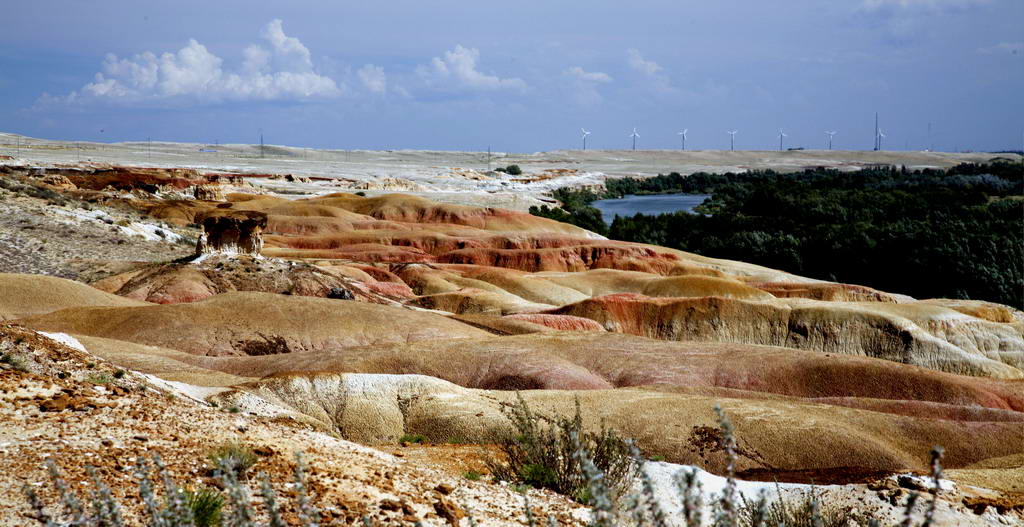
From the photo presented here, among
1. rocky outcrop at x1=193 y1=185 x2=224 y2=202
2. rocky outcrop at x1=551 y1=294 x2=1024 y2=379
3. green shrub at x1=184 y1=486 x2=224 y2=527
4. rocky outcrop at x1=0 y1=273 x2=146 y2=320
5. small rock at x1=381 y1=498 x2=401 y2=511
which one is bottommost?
rocky outcrop at x1=551 y1=294 x2=1024 y2=379

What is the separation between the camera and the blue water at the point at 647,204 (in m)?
97.8

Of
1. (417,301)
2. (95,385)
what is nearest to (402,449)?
(95,385)

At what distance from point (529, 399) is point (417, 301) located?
801 inches

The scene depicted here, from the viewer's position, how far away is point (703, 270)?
46.5m

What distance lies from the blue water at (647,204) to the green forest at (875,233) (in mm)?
4315

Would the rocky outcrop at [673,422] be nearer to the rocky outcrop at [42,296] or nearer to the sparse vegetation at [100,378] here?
the sparse vegetation at [100,378]

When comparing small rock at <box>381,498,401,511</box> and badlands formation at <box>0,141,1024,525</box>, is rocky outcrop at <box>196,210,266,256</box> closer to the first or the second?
badlands formation at <box>0,141,1024,525</box>

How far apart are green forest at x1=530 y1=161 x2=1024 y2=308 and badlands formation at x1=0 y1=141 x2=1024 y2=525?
31.9 ft

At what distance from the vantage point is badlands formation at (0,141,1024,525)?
878cm

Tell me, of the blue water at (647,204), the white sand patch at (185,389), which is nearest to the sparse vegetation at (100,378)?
the white sand patch at (185,389)

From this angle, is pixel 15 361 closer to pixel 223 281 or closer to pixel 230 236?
pixel 223 281

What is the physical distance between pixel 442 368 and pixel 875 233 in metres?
44.0

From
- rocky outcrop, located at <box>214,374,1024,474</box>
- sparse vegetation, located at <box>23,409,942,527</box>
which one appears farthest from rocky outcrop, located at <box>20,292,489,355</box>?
sparse vegetation, located at <box>23,409,942,527</box>

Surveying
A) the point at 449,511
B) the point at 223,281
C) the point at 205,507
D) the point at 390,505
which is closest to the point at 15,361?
the point at 205,507
